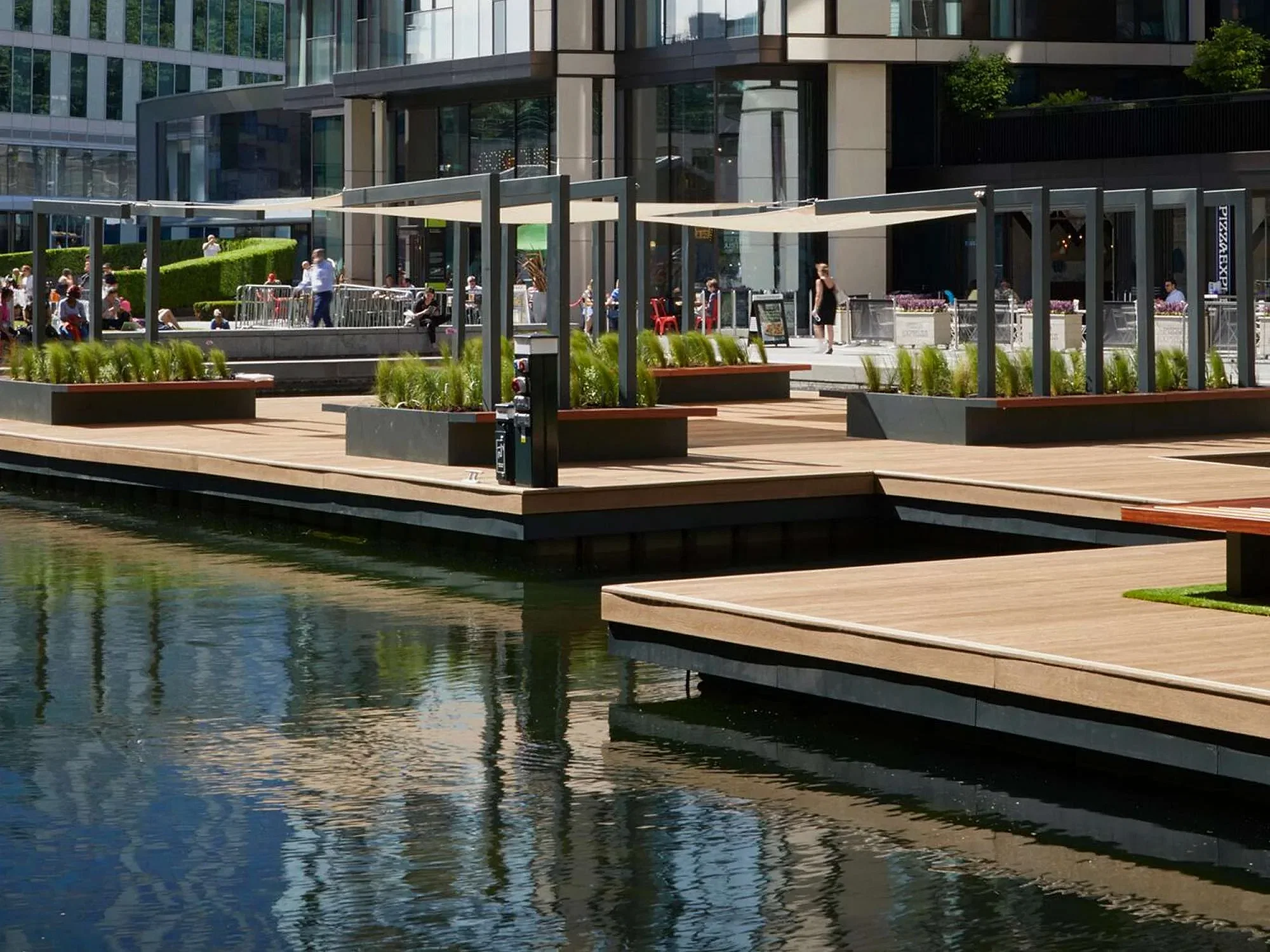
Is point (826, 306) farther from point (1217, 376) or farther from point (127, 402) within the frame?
point (127, 402)

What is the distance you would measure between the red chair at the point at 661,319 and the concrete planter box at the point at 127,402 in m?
15.5

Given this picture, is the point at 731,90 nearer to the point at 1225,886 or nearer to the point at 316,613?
the point at 316,613

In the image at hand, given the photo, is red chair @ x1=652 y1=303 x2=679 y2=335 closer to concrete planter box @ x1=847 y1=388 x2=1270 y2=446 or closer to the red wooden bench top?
concrete planter box @ x1=847 y1=388 x2=1270 y2=446

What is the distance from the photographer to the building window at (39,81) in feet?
276

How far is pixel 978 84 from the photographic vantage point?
47.2 m

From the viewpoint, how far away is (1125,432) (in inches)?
848

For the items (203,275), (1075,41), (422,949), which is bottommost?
(422,949)

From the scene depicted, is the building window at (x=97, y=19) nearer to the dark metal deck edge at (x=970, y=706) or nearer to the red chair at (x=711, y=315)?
the red chair at (x=711, y=315)

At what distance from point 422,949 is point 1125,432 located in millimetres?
15200

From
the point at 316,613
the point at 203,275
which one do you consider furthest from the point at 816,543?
the point at 203,275

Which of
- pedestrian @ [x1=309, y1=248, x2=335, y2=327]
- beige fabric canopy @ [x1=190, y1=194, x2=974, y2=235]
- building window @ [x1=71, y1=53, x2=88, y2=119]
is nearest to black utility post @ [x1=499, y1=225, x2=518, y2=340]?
beige fabric canopy @ [x1=190, y1=194, x2=974, y2=235]

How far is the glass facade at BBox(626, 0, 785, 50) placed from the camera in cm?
4703

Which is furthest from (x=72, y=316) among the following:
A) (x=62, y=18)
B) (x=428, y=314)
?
(x=62, y=18)

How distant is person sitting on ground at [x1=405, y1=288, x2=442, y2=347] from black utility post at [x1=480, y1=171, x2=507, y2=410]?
20643 mm
